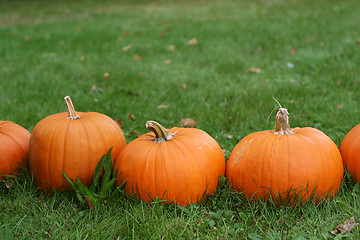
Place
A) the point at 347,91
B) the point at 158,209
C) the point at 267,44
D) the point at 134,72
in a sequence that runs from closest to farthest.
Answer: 1. the point at 158,209
2. the point at 347,91
3. the point at 134,72
4. the point at 267,44

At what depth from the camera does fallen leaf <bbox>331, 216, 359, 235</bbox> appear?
200 cm

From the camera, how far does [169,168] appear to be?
226 cm

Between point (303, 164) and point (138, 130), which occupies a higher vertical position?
point (303, 164)

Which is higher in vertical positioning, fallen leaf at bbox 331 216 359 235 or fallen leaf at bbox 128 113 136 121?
fallen leaf at bbox 128 113 136 121

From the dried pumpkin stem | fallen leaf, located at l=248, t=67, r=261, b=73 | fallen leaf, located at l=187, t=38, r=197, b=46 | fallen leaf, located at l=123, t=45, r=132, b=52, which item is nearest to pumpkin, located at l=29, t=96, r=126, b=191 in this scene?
the dried pumpkin stem

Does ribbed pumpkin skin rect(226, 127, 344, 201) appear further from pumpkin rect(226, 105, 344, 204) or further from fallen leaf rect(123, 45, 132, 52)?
fallen leaf rect(123, 45, 132, 52)

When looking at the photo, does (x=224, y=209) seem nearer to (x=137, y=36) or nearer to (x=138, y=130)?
(x=138, y=130)

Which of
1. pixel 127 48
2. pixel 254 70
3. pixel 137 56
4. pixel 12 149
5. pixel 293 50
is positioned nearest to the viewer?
pixel 12 149

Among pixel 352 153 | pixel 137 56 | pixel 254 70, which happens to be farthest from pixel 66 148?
pixel 137 56

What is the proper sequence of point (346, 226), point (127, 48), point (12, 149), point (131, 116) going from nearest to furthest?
1. point (346, 226)
2. point (12, 149)
3. point (131, 116)
4. point (127, 48)

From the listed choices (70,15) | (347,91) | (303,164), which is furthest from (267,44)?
(70,15)

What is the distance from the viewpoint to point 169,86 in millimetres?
4805

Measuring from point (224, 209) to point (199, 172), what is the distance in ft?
0.89

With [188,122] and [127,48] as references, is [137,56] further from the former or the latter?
[188,122]
